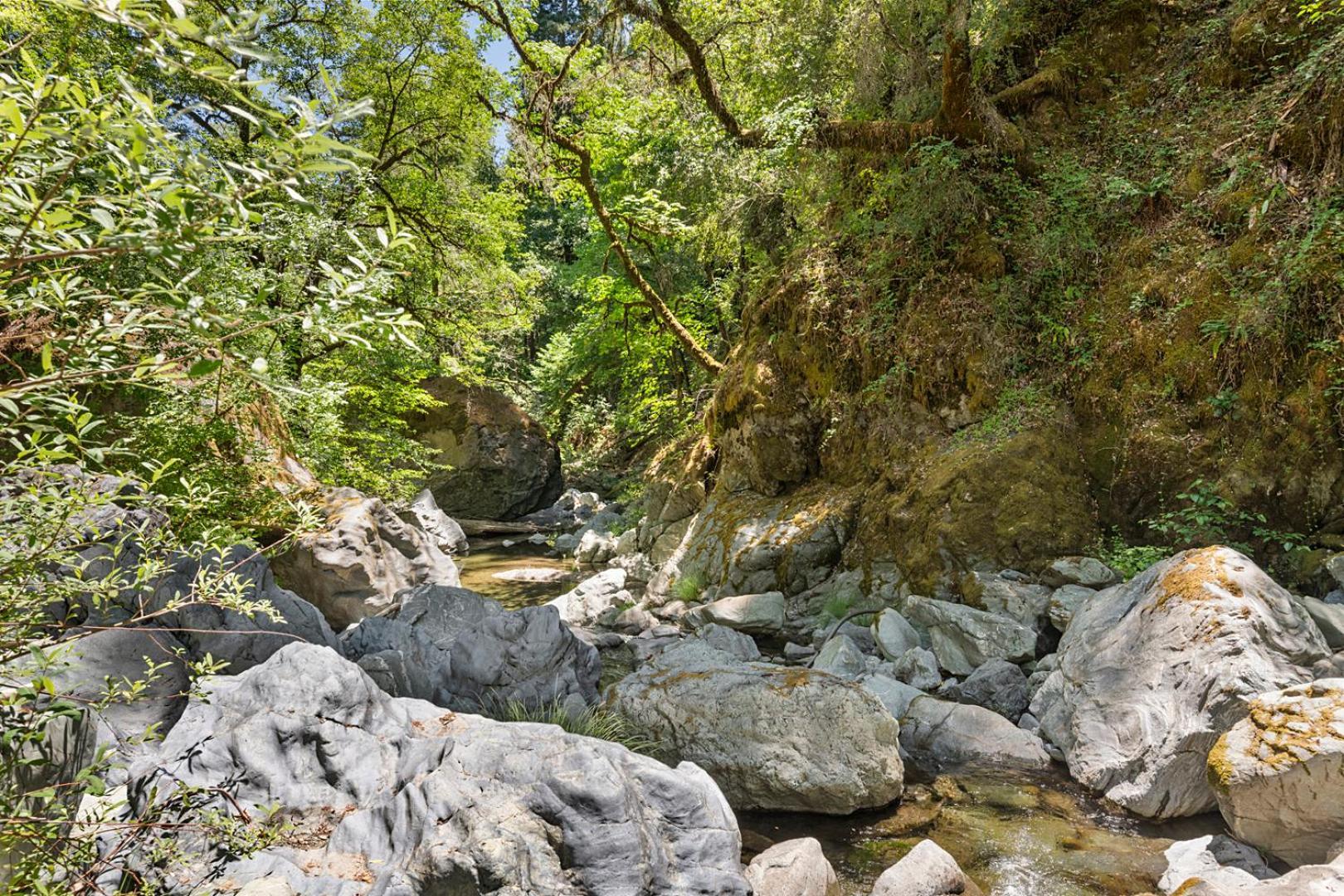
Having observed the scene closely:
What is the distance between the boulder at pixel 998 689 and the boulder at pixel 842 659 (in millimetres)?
916

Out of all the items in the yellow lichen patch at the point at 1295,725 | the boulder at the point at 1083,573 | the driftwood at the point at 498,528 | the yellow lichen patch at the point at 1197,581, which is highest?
the yellow lichen patch at the point at 1197,581

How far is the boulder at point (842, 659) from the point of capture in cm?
661

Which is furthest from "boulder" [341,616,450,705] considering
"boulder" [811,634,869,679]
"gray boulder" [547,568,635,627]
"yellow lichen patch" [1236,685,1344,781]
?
"yellow lichen patch" [1236,685,1344,781]

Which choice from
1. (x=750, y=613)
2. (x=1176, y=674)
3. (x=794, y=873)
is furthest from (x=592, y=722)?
(x=1176, y=674)

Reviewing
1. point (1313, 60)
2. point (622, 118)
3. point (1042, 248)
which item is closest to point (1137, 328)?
point (1042, 248)

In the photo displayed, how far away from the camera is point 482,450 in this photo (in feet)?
59.0

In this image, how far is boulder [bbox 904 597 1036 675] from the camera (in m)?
6.24

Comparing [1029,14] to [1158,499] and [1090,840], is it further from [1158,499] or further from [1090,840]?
[1090,840]

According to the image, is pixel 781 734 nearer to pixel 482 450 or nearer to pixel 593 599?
pixel 593 599

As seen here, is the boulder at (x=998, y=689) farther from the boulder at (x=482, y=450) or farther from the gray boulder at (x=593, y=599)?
the boulder at (x=482, y=450)

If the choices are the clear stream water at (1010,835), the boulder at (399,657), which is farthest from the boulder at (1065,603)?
the boulder at (399,657)

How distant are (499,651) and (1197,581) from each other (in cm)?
548

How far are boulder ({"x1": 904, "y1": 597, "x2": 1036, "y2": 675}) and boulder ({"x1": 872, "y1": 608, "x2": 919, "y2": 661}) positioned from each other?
0.20m

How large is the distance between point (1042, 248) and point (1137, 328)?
1561 millimetres
